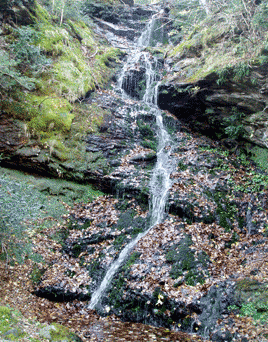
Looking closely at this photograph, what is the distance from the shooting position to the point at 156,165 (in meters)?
10.5

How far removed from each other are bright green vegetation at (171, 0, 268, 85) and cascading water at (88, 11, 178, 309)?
233 cm

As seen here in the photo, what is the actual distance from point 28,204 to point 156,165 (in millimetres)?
6009

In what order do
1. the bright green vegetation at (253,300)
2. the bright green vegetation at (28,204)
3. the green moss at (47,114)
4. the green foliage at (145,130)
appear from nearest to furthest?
the bright green vegetation at (253,300)
the bright green vegetation at (28,204)
the green moss at (47,114)
the green foliage at (145,130)

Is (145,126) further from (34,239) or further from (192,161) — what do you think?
(34,239)

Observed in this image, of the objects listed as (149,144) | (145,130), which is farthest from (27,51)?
(149,144)

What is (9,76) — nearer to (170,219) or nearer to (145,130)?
(145,130)

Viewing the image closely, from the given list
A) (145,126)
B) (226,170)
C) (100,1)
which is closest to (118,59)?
(145,126)

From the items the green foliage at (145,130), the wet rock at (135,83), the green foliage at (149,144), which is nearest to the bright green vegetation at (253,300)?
the green foliage at (149,144)

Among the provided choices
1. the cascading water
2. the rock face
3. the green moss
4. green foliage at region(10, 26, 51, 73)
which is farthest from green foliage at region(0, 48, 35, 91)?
the cascading water

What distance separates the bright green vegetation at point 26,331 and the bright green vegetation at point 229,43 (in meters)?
9.79

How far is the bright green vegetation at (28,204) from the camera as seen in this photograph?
17.5ft

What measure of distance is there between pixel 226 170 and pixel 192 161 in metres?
1.49

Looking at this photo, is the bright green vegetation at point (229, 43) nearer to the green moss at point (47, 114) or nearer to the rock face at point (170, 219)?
the rock face at point (170, 219)

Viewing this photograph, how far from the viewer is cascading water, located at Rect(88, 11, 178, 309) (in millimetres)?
6999
